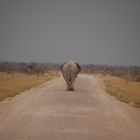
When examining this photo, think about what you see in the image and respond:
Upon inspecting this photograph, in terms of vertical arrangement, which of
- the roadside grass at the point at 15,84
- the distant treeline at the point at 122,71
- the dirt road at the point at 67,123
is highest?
the dirt road at the point at 67,123

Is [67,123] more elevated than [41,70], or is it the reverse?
[67,123]

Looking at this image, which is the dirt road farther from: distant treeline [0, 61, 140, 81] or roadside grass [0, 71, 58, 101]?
distant treeline [0, 61, 140, 81]

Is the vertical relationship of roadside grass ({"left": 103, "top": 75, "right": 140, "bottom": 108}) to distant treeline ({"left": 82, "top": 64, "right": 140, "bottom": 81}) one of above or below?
above

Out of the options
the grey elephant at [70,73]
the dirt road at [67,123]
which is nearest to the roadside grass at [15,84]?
the grey elephant at [70,73]

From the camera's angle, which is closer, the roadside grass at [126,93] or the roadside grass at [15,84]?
the roadside grass at [126,93]

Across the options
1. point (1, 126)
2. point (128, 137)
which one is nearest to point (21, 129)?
point (1, 126)

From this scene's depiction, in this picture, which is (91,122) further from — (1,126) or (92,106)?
(92,106)

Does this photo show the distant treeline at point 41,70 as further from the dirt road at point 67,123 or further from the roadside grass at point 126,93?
the dirt road at point 67,123

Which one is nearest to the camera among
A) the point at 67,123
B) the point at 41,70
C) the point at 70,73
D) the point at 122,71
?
the point at 67,123

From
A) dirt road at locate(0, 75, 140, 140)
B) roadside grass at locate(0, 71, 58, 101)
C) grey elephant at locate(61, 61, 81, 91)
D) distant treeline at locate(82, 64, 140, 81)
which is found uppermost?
grey elephant at locate(61, 61, 81, 91)

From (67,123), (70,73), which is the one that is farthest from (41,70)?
(67,123)

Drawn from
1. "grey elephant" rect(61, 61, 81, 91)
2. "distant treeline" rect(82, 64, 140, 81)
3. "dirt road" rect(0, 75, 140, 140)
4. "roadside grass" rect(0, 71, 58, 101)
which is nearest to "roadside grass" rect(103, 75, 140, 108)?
"grey elephant" rect(61, 61, 81, 91)

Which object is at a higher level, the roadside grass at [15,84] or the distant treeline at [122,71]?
the roadside grass at [15,84]

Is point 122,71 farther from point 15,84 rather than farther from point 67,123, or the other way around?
point 67,123
